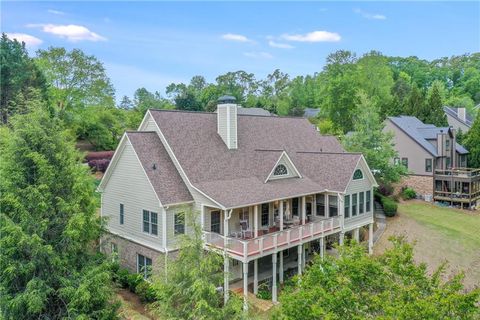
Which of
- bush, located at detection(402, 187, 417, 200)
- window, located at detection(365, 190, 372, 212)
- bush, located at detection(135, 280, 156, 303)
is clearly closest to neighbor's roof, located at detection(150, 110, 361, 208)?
window, located at detection(365, 190, 372, 212)

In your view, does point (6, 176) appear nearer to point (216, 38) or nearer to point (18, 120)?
point (18, 120)

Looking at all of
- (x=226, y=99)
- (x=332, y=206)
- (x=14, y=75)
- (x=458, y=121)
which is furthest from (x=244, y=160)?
(x=458, y=121)

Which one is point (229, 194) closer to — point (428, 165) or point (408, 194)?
point (408, 194)

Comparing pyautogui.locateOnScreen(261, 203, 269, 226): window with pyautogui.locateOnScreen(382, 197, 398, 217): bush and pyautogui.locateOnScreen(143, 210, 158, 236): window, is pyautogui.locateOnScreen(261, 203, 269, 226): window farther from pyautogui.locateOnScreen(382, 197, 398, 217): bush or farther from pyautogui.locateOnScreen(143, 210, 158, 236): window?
pyautogui.locateOnScreen(382, 197, 398, 217): bush

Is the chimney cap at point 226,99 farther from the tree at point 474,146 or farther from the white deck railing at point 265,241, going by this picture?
the tree at point 474,146

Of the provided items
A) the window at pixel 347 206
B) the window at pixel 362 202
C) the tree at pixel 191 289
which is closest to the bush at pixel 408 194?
the window at pixel 362 202
